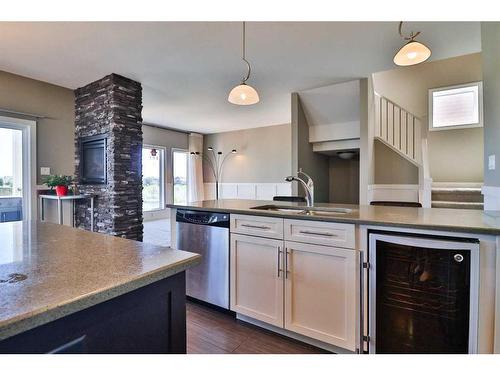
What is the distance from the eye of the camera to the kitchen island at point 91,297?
566 millimetres

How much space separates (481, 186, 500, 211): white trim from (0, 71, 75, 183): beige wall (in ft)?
17.7

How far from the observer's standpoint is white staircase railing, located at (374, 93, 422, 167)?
4.66 metres

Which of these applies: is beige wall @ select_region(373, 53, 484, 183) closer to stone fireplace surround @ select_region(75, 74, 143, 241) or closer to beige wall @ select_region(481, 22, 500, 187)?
beige wall @ select_region(481, 22, 500, 187)

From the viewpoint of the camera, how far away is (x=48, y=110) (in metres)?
4.16

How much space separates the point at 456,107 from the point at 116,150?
6263 millimetres

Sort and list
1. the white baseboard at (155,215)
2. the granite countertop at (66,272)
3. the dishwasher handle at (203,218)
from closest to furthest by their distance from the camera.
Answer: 1. the granite countertop at (66,272)
2. the dishwasher handle at (203,218)
3. the white baseboard at (155,215)

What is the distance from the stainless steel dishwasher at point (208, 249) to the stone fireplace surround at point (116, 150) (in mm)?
1803

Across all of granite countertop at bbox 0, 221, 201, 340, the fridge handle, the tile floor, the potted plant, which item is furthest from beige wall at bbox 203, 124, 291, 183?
granite countertop at bbox 0, 221, 201, 340

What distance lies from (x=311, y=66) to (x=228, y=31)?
1.37m

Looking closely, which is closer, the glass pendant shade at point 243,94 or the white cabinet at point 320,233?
the white cabinet at point 320,233

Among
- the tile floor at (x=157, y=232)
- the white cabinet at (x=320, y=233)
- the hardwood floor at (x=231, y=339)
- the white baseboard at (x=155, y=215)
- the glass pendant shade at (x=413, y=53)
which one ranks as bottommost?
the hardwood floor at (x=231, y=339)

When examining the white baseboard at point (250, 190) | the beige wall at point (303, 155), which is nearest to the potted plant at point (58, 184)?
the beige wall at point (303, 155)

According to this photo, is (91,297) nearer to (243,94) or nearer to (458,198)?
(243,94)

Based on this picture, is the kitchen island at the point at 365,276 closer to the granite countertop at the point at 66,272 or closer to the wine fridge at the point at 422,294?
the wine fridge at the point at 422,294
